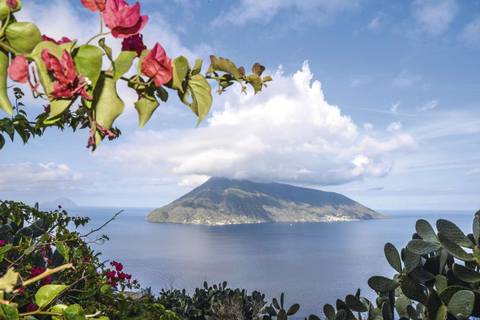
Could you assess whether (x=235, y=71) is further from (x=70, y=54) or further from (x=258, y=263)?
(x=258, y=263)

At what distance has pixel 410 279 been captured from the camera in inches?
69.5

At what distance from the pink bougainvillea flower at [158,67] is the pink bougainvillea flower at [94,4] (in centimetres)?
18

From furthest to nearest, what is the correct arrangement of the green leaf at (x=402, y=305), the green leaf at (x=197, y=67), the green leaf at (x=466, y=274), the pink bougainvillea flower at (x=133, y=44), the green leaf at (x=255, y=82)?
the green leaf at (x=402, y=305) → the green leaf at (x=466, y=274) → the green leaf at (x=255, y=82) → the green leaf at (x=197, y=67) → the pink bougainvillea flower at (x=133, y=44)

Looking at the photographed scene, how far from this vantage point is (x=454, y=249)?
167 centimetres

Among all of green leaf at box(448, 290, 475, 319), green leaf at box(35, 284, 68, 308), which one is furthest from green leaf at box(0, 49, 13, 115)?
green leaf at box(448, 290, 475, 319)

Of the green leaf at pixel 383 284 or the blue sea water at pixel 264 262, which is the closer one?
the green leaf at pixel 383 284

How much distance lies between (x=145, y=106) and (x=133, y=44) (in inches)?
5.3

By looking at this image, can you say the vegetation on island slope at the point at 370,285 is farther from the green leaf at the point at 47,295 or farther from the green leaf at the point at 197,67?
the green leaf at the point at 197,67

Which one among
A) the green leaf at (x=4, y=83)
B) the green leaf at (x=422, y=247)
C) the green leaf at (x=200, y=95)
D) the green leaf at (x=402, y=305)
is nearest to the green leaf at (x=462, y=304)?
the green leaf at (x=422, y=247)

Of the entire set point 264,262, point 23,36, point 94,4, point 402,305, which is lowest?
point 264,262

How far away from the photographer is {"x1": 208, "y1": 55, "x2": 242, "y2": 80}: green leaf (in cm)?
101

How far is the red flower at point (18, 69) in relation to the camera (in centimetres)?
73

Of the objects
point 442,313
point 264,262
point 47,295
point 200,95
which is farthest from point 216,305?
point 264,262

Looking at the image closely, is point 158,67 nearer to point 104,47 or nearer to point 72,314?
point 104,47
